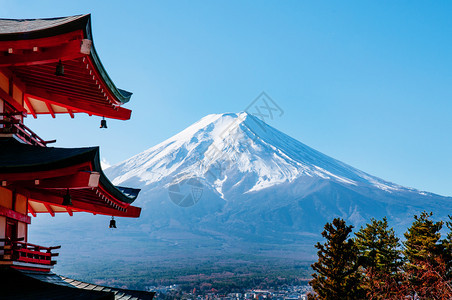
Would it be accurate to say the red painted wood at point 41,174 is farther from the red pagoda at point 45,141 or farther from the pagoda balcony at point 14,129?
the pagoda balcony at point 14,129

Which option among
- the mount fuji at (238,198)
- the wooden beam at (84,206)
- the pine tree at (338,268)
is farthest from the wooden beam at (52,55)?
the mount fuji at (238,198)

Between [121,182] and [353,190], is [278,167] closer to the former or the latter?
[353,190]

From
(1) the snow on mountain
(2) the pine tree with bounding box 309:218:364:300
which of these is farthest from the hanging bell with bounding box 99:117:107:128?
(1) the snow on mountain

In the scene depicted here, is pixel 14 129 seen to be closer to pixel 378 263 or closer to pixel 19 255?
pixel 19 255

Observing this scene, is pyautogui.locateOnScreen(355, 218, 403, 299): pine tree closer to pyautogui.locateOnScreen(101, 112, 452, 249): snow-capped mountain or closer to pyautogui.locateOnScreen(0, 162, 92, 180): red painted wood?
pyautogui.locateOnScreen(0, 162, 92, 180): red painted wood

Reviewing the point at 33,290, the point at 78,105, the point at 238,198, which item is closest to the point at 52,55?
the point at 78,105
